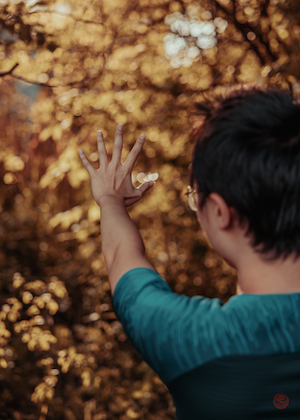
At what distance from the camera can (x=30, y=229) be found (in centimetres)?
443

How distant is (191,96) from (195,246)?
3.63 feet

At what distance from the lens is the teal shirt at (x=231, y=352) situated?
27.5 inches

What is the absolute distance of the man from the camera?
0.70 meters

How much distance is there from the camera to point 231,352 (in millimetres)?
699

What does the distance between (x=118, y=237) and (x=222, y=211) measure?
9.3 inches

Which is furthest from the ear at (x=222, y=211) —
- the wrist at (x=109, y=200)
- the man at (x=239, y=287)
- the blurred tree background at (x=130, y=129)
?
the blurred tree background at (x=130, y=129)

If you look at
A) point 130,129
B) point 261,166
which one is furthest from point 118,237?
point 130,129

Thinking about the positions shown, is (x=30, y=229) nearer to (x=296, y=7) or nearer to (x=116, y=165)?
(x=296, y=7)

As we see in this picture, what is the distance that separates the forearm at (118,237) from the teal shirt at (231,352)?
149 millimetres

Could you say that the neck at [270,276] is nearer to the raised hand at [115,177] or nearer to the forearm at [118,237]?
the forearm at [118,237]

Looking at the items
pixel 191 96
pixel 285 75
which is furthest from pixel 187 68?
pixel 285 75
